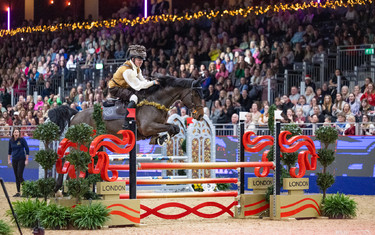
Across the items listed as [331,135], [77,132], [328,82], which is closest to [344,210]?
[331,135]

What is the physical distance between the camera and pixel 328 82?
56.1ft

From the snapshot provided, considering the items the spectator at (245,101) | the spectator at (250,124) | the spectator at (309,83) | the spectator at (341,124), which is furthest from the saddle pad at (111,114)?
the spectator at (309,83)

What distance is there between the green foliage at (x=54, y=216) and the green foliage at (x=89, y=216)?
0.31 feet

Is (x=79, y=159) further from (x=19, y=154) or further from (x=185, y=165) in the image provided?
(x=19, y=154)

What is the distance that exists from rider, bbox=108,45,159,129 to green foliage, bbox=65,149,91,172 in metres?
2.78

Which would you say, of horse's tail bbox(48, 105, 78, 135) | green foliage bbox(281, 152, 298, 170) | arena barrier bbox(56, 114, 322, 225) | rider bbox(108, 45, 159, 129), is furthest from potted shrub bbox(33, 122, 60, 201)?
green foliage bbox(281, 152, 298, 170)

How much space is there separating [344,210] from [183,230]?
8.81 feet

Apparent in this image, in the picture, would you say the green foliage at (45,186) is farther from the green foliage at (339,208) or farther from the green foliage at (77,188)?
the green foliage at (339,208)

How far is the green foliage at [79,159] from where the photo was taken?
8414 mm

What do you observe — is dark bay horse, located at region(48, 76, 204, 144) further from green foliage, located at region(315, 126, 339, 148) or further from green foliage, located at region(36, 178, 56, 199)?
green foliage, located at region(36, 178, 56, 199)

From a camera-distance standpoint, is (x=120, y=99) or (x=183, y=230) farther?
(x=120, y=99)

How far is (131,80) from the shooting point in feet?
36.2

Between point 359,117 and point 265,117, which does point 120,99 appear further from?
point 359,117

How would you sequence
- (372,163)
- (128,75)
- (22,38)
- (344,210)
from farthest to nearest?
(22,38) < (372,163) < (128,75) < (344,210)
